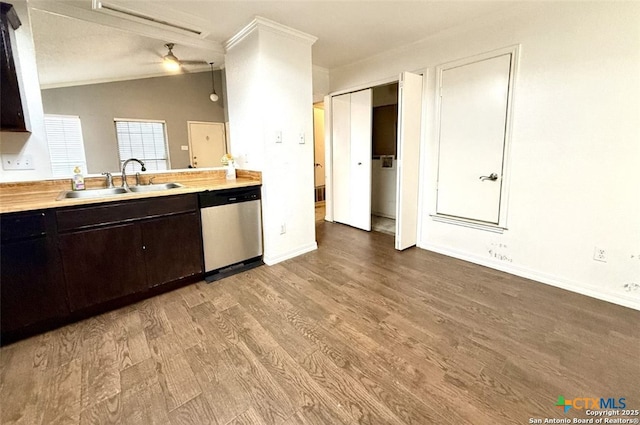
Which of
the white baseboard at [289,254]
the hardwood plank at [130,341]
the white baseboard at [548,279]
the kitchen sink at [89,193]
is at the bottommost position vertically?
the hardwood plank at [130,341]

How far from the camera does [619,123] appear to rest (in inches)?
79.1

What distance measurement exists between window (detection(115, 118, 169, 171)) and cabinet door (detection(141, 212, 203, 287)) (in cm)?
84

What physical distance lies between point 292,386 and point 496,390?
40.4 inches

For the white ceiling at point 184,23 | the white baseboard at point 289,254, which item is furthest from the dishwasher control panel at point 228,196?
the white ceiling at point 184,23

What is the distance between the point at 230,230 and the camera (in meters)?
2.71

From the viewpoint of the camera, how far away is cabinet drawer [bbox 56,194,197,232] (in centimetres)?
186

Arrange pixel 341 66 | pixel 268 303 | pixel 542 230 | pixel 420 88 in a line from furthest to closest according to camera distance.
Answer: pixel 341 66
pixel 420 88
pixel 542 230
pixel 268 303

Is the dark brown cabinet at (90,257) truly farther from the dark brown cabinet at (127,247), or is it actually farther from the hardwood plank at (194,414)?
the hardwood plank at (194,414)

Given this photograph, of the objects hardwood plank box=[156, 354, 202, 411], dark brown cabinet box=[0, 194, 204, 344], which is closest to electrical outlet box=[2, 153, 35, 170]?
dark brown cabinet box=[0, 194, 204, 344]

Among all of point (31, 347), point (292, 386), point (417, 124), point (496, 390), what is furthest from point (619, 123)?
point (31, 347)

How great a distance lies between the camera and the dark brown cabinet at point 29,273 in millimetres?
1677

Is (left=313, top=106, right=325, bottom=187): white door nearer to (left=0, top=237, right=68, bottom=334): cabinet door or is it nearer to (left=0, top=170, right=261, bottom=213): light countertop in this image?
(left=0, top=170, right=261, bottom=213): light countertop

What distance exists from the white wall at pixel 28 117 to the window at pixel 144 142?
0.52 meters

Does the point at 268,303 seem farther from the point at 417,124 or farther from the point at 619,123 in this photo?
the point at 619,123
